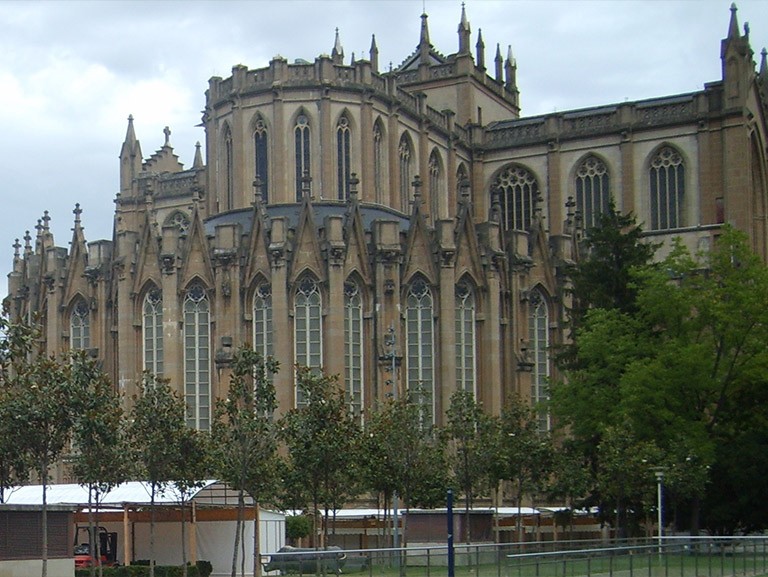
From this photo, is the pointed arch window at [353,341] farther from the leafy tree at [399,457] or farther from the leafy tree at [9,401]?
the leafy tree at [9,401]

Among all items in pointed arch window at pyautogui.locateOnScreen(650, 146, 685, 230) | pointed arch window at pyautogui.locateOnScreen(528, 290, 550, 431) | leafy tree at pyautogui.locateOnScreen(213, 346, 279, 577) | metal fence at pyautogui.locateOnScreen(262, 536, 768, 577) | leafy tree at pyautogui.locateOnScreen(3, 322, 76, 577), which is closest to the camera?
metal fence at pyautogui.locateOnScreen(262, 536, 768, 577)

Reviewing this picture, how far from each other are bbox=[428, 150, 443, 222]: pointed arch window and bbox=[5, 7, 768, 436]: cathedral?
19 centimetres

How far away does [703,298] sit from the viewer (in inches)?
2447

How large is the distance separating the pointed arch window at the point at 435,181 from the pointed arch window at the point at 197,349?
2145 cm

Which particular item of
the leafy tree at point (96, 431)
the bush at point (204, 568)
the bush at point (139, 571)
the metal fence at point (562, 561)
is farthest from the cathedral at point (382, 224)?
the metal fence at point (562, 561)

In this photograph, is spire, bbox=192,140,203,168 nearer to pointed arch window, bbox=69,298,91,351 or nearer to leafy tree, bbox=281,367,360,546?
pointed arch window, bbox=69,298,91,351

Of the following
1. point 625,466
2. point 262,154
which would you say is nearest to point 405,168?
point 262,154

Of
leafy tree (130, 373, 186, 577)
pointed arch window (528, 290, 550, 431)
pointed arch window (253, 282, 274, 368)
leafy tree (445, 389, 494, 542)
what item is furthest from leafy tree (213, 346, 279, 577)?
pointed arch window (528, 290, 550, 431)

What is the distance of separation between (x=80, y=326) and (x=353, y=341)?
17.3 metres

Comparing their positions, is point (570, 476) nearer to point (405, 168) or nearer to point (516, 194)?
point (405, 168)

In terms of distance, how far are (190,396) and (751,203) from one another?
39.9m

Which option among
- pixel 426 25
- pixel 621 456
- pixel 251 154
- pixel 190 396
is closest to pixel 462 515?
pixel 621 456

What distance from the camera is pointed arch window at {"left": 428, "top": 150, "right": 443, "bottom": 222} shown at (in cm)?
9312

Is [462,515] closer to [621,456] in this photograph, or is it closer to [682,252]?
[621,456]
